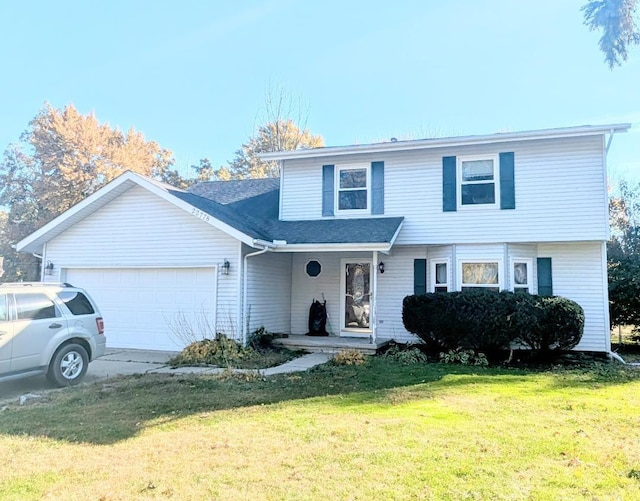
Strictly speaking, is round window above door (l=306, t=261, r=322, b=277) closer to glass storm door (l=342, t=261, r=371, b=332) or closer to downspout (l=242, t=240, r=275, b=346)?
glass storm door (l=342, t=261, r=371, b=332)

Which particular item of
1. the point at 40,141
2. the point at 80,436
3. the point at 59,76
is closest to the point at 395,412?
the point at 80,436

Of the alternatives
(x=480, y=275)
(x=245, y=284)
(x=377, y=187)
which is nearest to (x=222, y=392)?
(x=245, y=284)

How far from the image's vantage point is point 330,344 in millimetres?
10617

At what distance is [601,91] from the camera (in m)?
14.0

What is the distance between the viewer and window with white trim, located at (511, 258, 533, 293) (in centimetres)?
1094

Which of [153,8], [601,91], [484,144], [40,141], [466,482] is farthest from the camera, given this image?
[40,141]

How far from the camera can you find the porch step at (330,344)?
10375 mm

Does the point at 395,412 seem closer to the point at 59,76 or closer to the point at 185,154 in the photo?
the point at 59,76

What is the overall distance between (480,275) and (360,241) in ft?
10.7

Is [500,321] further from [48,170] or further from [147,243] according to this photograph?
[48,170]

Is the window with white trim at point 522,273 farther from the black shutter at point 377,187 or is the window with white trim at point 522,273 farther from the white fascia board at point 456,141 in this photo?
the black shutter at point 377,187

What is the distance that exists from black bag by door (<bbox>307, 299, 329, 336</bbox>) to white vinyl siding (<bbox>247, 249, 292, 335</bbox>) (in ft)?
2.29

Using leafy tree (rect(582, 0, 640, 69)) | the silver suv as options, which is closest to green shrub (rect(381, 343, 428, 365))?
the silver suv

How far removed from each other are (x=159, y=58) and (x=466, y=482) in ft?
58.5
